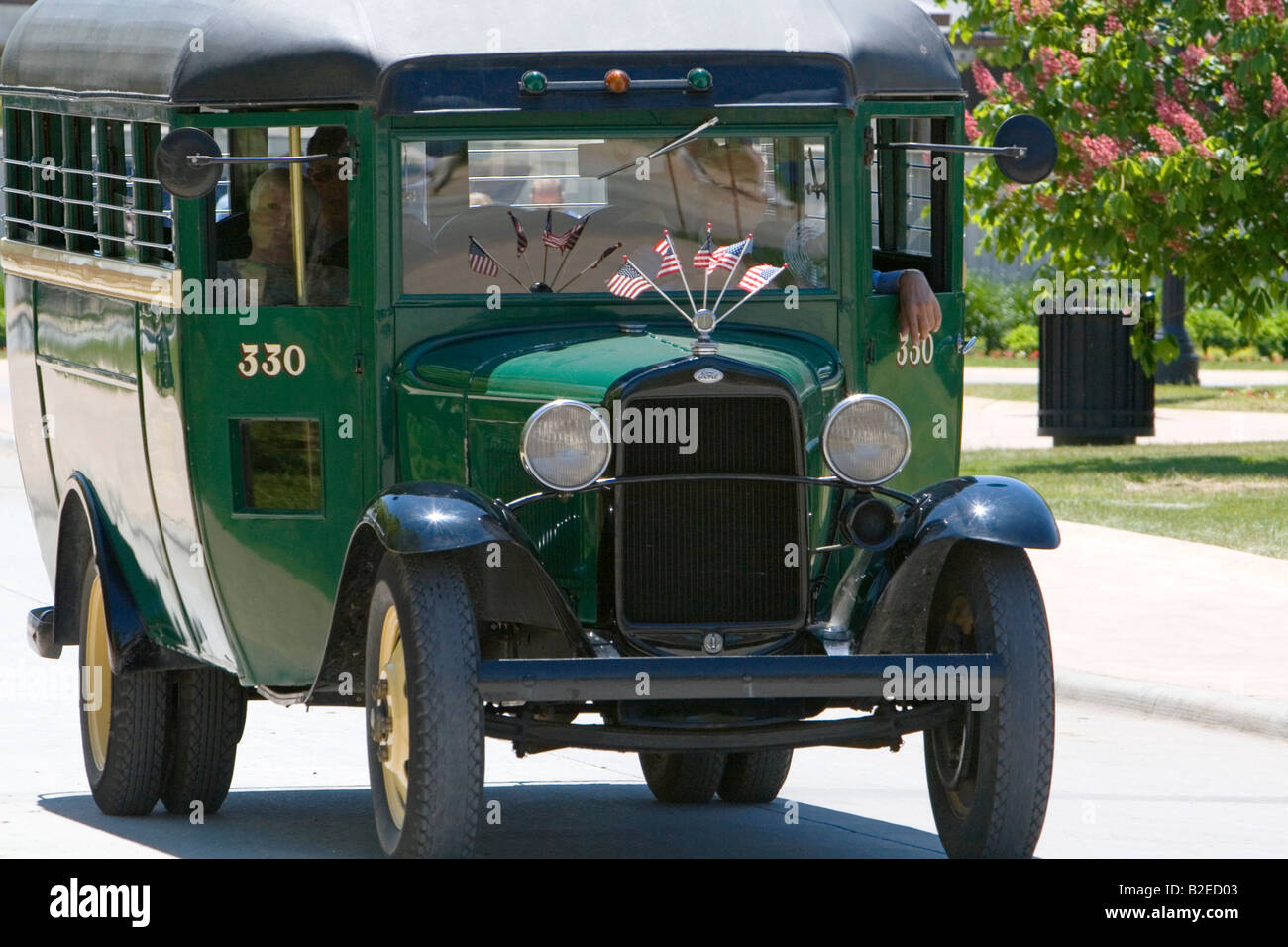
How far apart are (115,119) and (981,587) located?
10.5 feet

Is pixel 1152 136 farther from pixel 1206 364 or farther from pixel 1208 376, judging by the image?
pixel 1206 364

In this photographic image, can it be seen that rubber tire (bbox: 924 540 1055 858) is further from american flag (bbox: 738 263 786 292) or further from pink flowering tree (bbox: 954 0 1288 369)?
pink flowering tree (bbox: 954 0 1288 369)

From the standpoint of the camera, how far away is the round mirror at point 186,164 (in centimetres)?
641

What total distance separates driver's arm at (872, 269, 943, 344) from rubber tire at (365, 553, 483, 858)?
6.16 feet

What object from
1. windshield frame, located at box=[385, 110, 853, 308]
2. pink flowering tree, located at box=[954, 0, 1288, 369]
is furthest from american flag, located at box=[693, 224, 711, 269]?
pink flowering tree, located at box=[954, 0, 1288, 369]

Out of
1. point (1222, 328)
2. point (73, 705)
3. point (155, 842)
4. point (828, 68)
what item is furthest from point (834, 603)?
point (1222, 328)

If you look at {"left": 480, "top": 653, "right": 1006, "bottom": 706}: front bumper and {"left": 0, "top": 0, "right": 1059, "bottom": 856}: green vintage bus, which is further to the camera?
{"left": 0, "top": 0, "right": 1059, "bottom": 856}: green vintage bus

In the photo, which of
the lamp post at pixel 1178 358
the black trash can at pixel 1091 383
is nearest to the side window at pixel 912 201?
the black trash can at pixel 1091 383

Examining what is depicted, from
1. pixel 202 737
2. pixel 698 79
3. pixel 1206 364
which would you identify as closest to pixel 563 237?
pixel 698 79

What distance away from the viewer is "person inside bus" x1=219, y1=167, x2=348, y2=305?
6852mm

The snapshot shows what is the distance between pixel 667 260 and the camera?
6793 millimetres

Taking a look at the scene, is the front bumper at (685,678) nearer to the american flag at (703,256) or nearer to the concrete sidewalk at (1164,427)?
the american flag at (703,256)

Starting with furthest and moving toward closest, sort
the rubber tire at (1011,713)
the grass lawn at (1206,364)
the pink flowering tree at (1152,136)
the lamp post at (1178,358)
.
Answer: the grass lawn at (1206,364) < the lamp post at (1178,358) < the pink flowering tree at (1152,136) < the rubber tire at (1011,713)
